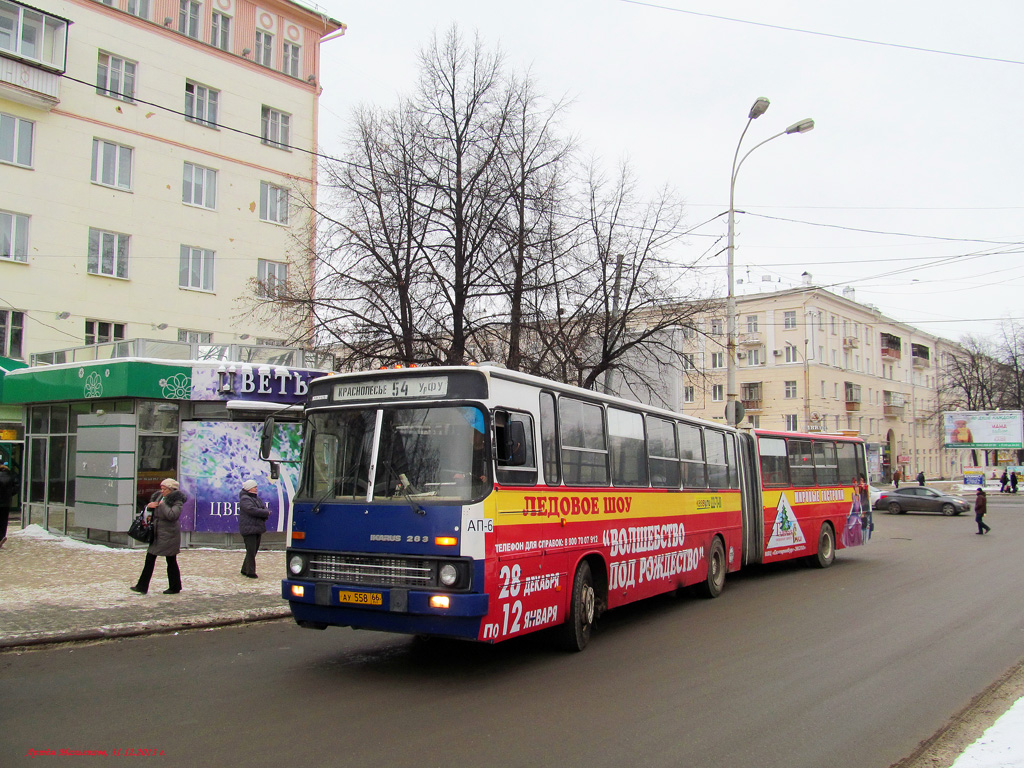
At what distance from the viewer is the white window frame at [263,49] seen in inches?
1335

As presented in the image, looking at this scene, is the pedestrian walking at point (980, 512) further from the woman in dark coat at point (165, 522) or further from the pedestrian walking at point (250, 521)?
the woman in dark coat at point (165, 522)

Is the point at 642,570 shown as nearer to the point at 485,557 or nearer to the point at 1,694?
the point at 485,557

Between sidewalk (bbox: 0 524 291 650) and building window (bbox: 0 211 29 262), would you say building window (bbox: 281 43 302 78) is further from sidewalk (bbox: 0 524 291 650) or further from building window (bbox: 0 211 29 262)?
sidewalk (bbox: 0 524 291 650)

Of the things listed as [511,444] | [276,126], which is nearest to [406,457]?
[511,444]

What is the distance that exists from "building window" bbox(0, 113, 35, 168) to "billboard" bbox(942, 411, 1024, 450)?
57772mm

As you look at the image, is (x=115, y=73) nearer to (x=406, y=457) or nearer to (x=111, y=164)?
(x=111, y=164)

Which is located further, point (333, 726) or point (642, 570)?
point (642, 570)

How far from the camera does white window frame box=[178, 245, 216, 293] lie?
30.3 metres

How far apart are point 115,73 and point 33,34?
2.81m

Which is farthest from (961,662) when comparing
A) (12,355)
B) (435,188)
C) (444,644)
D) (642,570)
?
(12,355)

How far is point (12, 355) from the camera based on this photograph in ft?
84.9

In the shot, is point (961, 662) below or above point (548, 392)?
below

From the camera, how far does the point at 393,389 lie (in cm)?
766

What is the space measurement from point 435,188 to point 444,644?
13.1 metres
